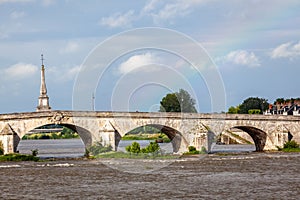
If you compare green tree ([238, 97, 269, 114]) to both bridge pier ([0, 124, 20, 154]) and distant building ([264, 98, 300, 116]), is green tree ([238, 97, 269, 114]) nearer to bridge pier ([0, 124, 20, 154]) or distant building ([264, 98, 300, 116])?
distant building ([264, 98, 300, 116])

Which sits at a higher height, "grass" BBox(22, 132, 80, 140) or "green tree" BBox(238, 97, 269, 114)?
"green tree" BBox(238, 97, 269, 114)

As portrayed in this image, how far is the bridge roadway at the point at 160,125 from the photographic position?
49.2 meters

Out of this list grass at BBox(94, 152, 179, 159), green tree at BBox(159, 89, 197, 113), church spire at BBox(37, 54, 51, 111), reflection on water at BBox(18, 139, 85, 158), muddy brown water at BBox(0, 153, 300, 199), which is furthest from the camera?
church spire at BBox(37, 54, 51, 111)

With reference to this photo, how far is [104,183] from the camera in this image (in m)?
31.8

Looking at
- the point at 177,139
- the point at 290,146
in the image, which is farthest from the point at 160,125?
the point at 290,146

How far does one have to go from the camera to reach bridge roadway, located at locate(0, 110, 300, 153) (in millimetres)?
49188

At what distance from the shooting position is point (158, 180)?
3297 centimetres

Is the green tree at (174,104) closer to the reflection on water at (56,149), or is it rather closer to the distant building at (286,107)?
the reflection on water at (56,149)

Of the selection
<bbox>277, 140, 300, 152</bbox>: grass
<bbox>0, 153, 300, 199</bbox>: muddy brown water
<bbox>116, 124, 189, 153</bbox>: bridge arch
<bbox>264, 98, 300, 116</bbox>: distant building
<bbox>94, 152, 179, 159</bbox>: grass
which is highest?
<bbox>264, 98, 300, 116</bbox>: distant building

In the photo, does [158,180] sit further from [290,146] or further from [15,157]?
[290,146]

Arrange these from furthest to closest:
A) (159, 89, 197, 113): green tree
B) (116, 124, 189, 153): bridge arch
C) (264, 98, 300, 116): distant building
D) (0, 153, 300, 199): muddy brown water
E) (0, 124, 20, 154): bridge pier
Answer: (264, 98, 300, 116): distant building
(116, 124, 189, 153): bridge arch
(159, 89, 197, 113): green tree
(0, 124, 20, 154): bridge pier
(0, 153, 300, 199): muddy brown water

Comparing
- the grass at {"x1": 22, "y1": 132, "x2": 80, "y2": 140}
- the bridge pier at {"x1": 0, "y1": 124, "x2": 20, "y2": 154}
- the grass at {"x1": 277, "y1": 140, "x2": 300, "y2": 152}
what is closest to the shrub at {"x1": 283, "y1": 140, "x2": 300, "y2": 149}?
the grass at {"x1": 277, "y1": 140, "x2": 300, "y2": 152}

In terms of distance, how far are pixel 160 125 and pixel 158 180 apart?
22163 mm

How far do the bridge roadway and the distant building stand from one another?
30.0m
